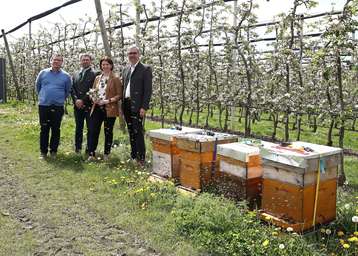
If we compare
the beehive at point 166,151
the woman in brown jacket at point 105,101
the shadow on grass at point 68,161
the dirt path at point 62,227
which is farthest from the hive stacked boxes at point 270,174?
the shadow on grass at point 68,161

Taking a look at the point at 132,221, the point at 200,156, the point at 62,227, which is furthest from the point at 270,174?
the point at 62,227

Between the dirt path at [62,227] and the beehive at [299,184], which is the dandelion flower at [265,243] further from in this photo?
the dirt path at [62,227]

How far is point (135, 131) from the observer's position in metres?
6.63

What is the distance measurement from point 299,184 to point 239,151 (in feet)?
2.54

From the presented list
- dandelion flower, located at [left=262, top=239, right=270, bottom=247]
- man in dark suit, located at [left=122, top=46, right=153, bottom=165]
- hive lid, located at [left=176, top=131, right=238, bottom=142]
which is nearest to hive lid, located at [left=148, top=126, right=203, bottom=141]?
hive lid, located at [left=176, top=131, right=238, bottom=142]

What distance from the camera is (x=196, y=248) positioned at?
3.76 metres

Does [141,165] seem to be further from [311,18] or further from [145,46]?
[311,18]

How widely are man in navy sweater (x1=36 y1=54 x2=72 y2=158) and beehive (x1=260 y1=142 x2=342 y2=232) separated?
14.3 feet

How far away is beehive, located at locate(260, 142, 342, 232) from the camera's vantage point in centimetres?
392

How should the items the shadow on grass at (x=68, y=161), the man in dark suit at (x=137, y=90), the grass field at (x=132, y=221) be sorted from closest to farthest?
the grass field at (x=132, y=221) → the man in dark suit at (x=137, y=90) → the shadow on grass at (x=68, y=161)

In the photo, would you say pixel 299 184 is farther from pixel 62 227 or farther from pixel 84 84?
pixel 84 84

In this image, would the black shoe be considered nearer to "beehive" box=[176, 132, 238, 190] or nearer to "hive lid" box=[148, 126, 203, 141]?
"hive lid" box=[148, 126, 203, 141]

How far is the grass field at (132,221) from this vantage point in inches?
148

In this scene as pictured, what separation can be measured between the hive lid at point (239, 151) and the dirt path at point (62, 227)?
133cm
